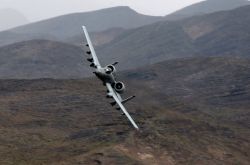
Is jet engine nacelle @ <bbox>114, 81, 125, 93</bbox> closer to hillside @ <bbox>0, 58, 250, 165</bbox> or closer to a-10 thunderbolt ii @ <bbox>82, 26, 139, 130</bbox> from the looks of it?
a-10 thunderbolt ii @ <bbox>82, 26, 139, 130</bbox>

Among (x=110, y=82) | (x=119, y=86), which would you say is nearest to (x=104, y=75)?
(x=110, y=82)

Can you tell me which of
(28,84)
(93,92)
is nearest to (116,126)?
(93,92)

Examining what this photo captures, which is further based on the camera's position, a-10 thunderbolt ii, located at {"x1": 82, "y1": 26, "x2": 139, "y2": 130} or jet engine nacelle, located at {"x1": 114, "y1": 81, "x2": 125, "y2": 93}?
jet engine nacelle, located at {"x1": 114, "y1": 81, "x2": 125, "y2": 93}

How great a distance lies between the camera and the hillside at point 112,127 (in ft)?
251

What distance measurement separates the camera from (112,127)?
92375 millimetres

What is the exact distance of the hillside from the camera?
251 ft

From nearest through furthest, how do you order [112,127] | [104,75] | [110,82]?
[104,75] → [110,82] → [112,127]

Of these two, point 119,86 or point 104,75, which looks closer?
point 104,75

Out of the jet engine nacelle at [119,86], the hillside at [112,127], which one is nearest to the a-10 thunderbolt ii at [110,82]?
the jet engine nacelle at [119,86]

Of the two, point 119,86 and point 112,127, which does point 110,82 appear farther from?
point 112,127

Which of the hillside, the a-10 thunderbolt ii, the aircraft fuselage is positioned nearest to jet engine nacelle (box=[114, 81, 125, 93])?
the a-10 thunderbolt ii

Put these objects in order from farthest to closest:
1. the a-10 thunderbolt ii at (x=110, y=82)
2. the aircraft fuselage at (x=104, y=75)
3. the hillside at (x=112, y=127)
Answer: the hillside at (x=112, y=127) < the a-10 thunderbolt ii at (x=110, y=82) < the aircraft fuselage at (x=104, y=75)

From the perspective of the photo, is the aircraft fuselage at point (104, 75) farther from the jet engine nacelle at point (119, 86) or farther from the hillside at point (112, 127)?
the hillside at point (112, 127)

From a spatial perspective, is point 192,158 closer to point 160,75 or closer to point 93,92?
point 93,92
